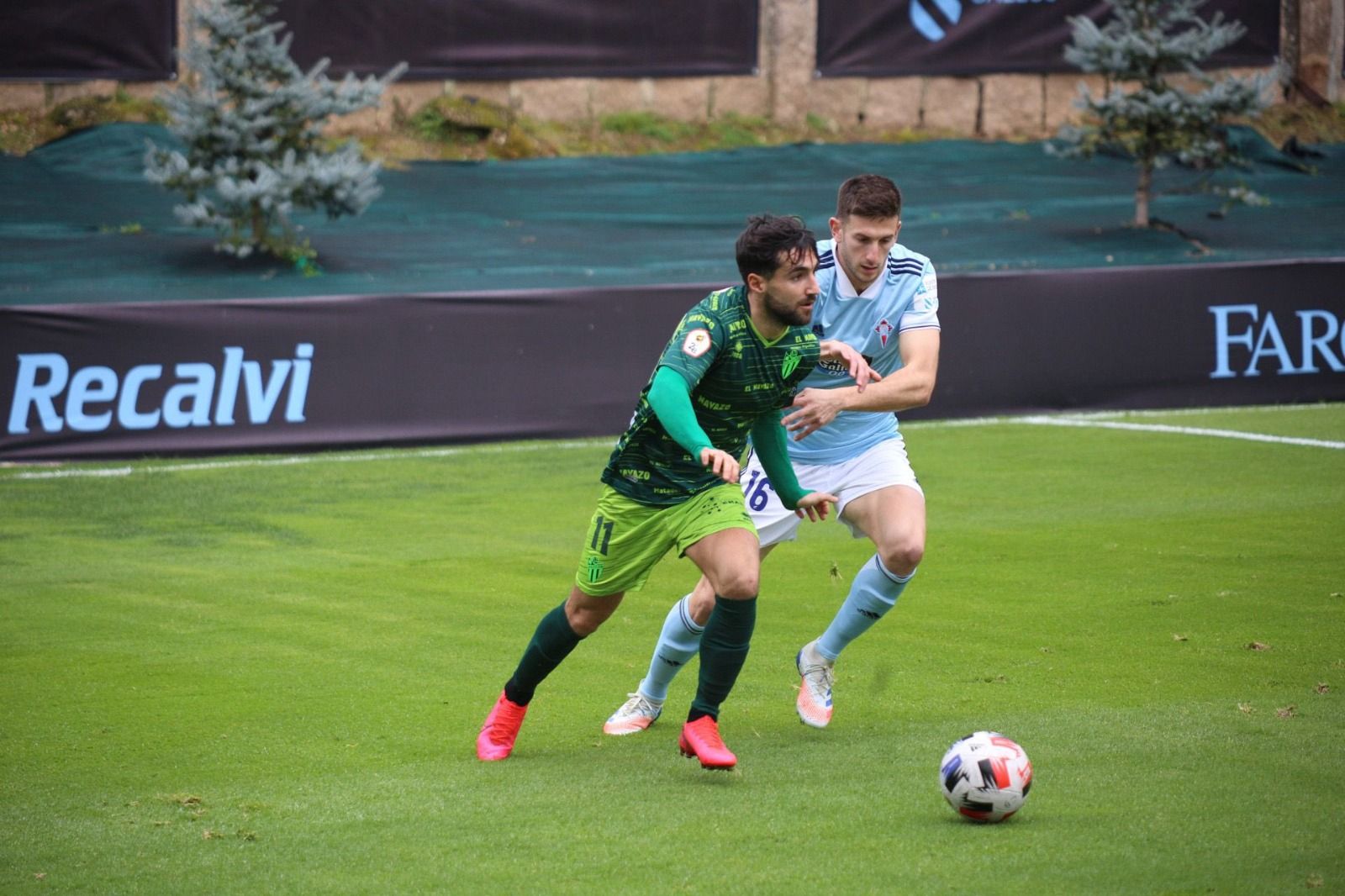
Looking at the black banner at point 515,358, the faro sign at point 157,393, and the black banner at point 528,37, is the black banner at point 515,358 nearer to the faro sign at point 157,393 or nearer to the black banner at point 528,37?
the faro sign at point 157,393

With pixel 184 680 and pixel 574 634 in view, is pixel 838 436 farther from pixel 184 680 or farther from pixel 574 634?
pixel 184 680

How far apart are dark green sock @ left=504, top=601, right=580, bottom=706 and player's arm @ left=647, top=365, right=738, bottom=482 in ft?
3.09

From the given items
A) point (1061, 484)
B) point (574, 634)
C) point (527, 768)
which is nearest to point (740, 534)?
point (574, 634)

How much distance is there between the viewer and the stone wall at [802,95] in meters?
23.2

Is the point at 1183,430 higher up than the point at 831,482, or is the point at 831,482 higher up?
the point at 831,482

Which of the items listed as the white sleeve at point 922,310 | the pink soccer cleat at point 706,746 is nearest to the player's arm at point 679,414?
the pink soccer cleat at point 706,746

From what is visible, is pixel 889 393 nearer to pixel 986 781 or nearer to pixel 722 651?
pixel 722 651

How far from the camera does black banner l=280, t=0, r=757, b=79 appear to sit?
70.4ft

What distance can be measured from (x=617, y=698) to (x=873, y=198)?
245cm

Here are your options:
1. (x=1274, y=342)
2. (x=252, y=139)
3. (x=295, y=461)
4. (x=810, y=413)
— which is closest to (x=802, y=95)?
(x=252, y=139)

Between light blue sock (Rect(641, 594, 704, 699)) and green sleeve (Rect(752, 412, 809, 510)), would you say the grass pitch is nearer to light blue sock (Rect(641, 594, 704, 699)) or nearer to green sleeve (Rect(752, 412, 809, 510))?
light blue sock (Rect(641, 594, 704, 699))

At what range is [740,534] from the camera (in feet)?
19.6

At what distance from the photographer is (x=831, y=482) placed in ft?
23.9

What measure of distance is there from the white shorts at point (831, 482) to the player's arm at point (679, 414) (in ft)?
4.70
